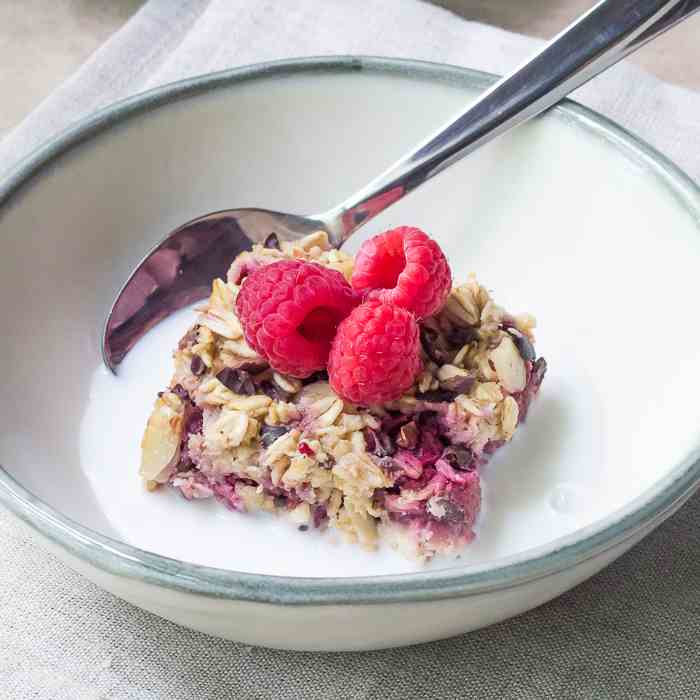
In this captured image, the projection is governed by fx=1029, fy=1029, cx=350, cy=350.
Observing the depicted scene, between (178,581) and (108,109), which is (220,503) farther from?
(108,109)

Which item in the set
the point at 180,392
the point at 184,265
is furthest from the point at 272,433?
the point at 184,265

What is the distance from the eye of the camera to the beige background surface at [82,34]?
6.96ft

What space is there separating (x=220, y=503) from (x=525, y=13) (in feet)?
5.11

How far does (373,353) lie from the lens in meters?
1.12

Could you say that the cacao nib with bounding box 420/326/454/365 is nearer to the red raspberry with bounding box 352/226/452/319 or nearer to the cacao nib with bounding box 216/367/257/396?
the red raspberry with bounding box 352/226/452/319

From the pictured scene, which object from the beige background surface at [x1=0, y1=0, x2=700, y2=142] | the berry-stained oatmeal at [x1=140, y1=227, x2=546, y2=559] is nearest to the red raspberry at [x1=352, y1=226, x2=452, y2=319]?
the berry-stained oatmeal at [x1=140, y1=227, x2=546, y2=559]

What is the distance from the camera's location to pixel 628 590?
3.97 ft

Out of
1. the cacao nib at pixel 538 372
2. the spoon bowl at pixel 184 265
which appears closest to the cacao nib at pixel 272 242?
the spoon bowl at pixel 184 265

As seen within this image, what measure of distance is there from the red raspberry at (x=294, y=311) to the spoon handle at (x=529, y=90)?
31cm

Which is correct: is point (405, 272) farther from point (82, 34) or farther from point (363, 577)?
point (82, 34)

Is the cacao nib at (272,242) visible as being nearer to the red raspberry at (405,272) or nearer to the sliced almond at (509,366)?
the red raspberry at (405,272)

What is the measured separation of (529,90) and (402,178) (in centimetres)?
21

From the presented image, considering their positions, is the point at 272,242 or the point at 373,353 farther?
the point at 272,242

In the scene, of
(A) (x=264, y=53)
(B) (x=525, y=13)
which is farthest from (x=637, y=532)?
(B) (x=525, y=13)
